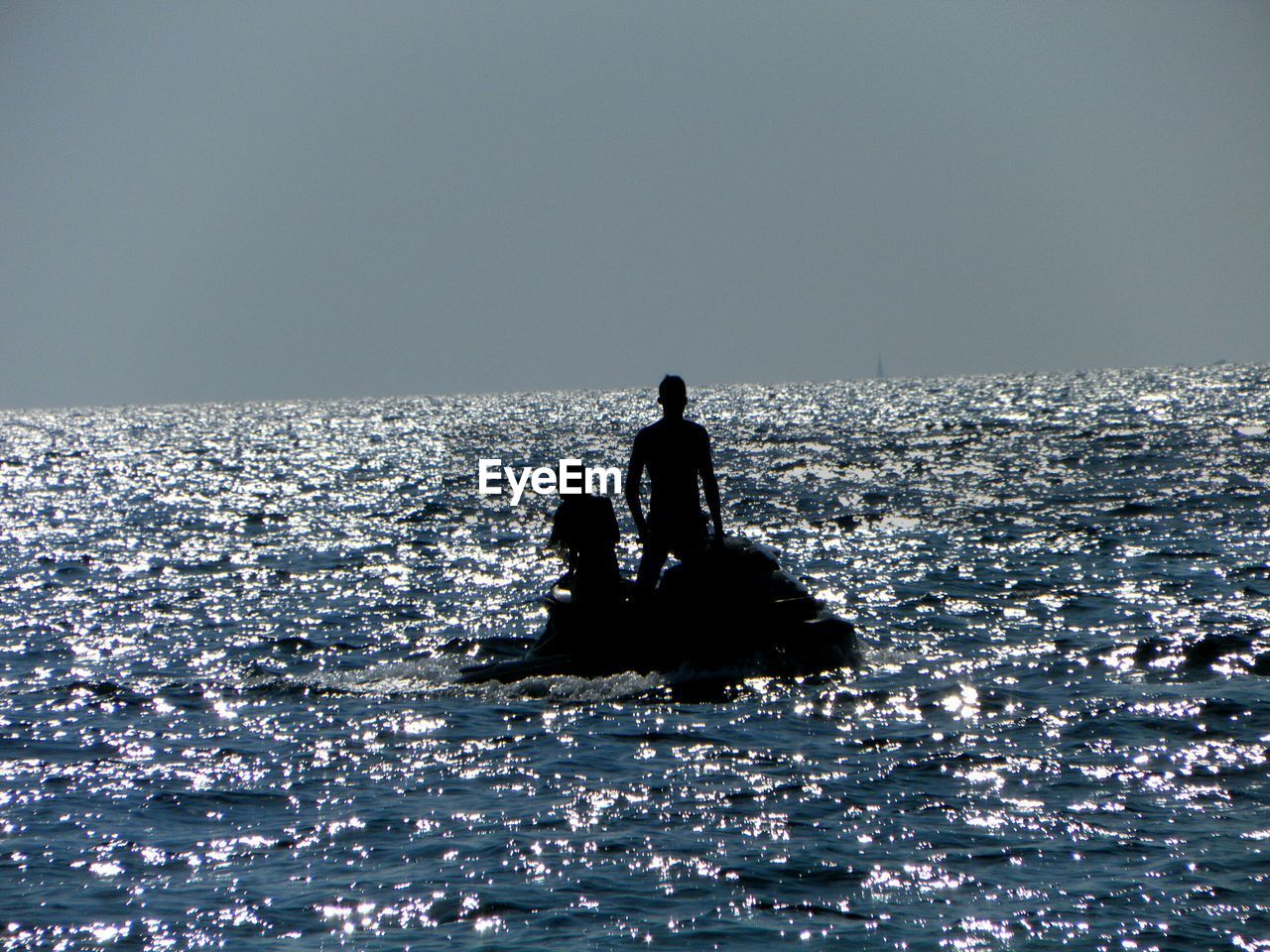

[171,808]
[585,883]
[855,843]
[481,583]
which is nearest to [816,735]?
[855,843]

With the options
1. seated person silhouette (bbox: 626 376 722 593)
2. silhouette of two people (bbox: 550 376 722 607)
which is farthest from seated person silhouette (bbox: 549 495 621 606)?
seated person silhouette (bbox: 626 376 722 593)

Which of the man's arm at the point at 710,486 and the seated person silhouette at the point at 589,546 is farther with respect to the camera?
the seated person silhouette at the point at 589,546

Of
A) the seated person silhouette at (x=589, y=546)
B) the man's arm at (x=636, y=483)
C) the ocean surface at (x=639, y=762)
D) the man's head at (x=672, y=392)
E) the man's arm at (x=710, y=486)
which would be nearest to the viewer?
the ocean surface at (x=639, y=762)

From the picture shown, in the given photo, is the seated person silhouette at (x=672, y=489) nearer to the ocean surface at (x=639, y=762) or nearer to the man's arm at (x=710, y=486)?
the man's arm at (x=710, y=486)

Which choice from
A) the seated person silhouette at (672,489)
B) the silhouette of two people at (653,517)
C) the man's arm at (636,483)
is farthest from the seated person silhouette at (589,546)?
the man's arm at (636,483)

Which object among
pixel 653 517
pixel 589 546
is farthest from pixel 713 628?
pixel 589 546

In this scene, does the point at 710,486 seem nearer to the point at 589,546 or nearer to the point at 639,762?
the point at 589,546

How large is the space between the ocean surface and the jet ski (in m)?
0.27

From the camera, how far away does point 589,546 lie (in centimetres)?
1546

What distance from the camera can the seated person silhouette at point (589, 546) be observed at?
1548cm

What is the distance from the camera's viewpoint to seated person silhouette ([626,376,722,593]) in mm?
14922

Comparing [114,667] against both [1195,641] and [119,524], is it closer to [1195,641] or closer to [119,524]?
[1195,641]

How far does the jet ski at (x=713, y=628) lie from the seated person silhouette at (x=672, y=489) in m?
0.22

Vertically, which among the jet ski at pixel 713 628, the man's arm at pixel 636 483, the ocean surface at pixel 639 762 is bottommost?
the ocean surface at pixel 639 762
